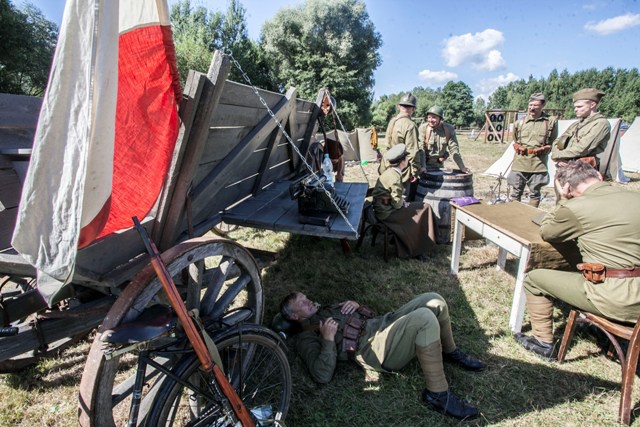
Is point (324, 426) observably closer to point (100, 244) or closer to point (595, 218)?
point (100, 244)

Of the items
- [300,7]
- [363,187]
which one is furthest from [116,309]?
[300,7]

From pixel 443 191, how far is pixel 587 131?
210cm

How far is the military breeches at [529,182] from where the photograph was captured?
557 centimetres

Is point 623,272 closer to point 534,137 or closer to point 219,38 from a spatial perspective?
point 534,137

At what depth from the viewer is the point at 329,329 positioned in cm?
236

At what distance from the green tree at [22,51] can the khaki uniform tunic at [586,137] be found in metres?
22.6

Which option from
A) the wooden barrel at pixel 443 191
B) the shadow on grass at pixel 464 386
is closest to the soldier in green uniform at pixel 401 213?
the wooden barrel at pixel 443 191

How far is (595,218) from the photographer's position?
237 cm

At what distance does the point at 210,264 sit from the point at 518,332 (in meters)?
3.60

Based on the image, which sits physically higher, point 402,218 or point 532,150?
point 532,150

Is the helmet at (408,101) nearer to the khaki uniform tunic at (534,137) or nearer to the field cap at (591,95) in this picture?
the khaki uniform tunic at (534,137)

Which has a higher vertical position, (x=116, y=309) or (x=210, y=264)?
(x=116, y=309)

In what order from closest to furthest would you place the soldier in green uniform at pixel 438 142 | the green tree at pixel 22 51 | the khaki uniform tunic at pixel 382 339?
the khaki uniform tunic at pixel 382 339 < the soldier in green uniform at pixel 438 142 < the green tree at pixel 22 51

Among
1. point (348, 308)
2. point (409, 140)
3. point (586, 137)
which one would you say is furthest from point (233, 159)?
point (586, 137)
